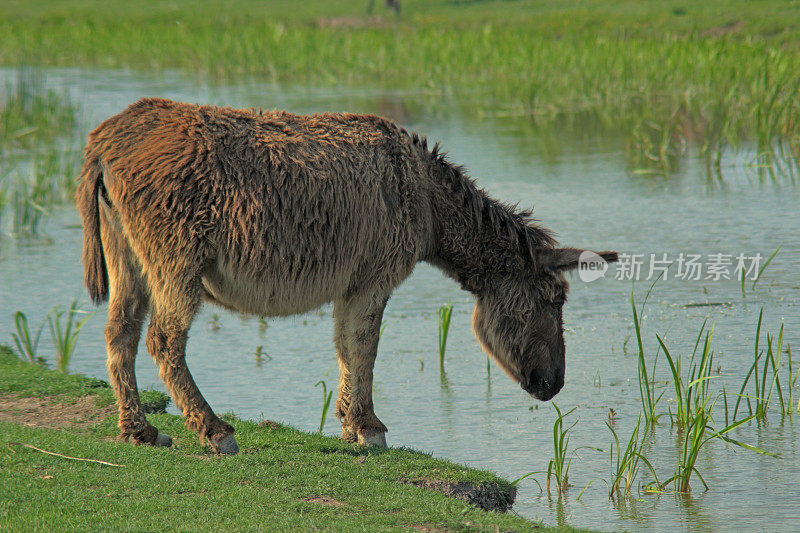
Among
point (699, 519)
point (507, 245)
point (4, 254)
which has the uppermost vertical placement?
point (507, 245)

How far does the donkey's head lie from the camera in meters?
5.39

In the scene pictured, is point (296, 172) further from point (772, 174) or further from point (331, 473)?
point (772, 174)

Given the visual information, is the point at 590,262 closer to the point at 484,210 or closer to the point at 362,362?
the point at 484,210

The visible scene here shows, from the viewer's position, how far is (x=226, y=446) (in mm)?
4777

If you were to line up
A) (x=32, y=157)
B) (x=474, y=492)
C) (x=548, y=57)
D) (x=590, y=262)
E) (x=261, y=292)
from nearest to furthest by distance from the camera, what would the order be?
(x=474, y=492)
(x=261, y=292)
(x=590, y=262)
(x=32, y=157)
(x=548, y=57)

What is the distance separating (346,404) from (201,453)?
35.9 inches

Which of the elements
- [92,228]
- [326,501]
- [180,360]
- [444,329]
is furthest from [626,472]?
[92,228]

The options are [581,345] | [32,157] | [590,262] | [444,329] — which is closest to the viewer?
[590,262]

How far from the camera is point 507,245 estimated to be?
541 cm

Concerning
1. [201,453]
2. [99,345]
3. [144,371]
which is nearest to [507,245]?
[201,453]

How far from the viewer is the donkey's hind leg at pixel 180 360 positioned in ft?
15.3

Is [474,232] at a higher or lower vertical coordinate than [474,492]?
higher

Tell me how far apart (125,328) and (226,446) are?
806 mm

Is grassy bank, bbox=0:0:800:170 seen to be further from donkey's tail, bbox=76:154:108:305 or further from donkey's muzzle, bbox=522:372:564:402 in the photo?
donkey's tail, bbox=76:154:108:305
